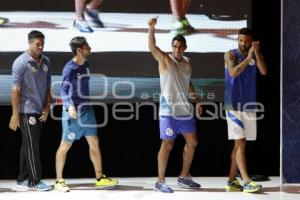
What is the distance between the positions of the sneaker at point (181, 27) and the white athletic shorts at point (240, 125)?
3.28ft

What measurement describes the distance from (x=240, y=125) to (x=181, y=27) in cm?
122

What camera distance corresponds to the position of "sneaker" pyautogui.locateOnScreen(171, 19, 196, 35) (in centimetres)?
642

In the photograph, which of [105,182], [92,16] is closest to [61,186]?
[105,182]

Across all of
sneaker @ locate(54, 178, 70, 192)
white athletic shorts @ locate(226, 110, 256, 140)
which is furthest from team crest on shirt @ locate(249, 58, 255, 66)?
sneaker @ locate(54, 178, 70, 192)

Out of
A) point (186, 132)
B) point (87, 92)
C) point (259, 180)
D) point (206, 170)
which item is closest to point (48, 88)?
point (87, 92)

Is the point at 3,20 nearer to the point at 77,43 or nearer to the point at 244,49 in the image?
the point at 77,43

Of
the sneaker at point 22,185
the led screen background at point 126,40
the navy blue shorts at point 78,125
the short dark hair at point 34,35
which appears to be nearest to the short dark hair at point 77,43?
the short dark hair at point 34,35

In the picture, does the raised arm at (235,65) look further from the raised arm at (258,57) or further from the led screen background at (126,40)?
the led screen background at (126,40)

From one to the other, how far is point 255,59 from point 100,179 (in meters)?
1.82

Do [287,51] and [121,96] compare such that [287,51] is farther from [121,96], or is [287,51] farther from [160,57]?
[121,96]

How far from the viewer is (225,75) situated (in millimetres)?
6082

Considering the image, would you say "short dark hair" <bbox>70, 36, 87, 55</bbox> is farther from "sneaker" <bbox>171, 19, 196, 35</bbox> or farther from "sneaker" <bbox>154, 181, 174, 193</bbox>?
"sneaker" <bbox>154, 181, 174, 193</bbox>

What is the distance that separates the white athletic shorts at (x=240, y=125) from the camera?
230 inches

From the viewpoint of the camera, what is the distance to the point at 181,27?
6426 mm
